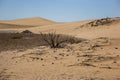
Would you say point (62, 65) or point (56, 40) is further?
point (56, 40)

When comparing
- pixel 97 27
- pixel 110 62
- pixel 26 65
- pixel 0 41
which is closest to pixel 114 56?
pixel 110 62

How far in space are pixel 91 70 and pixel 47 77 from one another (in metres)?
1.37

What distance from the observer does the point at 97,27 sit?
82.1 feet

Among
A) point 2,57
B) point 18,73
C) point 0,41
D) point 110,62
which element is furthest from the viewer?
point 0,41

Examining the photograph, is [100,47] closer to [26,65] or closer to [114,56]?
[114,56]

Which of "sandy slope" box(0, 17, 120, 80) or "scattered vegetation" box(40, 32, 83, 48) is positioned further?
"scattered vegetation" box(40, 32, 83, 48)

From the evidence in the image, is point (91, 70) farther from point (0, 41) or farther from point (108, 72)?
point (0, 41)

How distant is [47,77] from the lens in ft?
23.8

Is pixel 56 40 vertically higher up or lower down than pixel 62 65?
higher up

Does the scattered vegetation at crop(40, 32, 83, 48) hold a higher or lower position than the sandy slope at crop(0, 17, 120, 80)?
higher

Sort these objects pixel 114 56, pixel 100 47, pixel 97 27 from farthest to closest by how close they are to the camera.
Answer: pixel 97 27 → pixel 100 47 → pixel 114 56

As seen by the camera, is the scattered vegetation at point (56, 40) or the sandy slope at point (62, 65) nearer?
the sandy slope at point (62, 65)

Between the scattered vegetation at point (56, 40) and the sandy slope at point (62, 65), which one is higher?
the scattered vegetation at point (56, 40)

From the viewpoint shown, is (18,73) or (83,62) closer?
(18,73)
